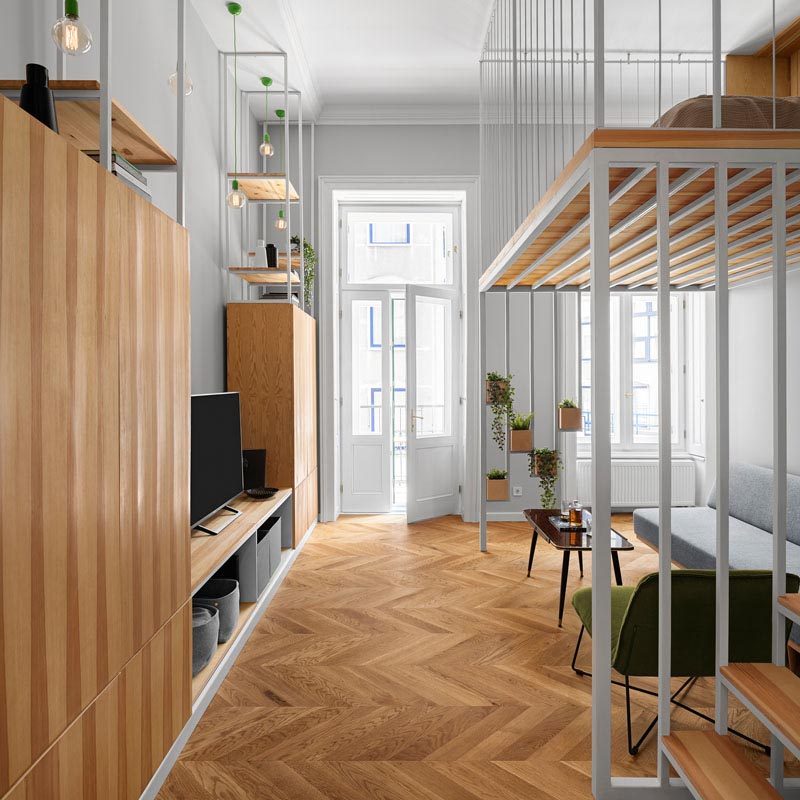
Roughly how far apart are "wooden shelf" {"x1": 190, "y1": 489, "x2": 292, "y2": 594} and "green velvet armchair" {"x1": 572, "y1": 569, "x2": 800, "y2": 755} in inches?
63.2

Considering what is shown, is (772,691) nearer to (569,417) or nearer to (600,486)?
(600,486)

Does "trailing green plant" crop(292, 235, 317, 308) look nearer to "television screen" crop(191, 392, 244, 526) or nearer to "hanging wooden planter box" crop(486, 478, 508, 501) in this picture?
"television screen" crop(191, 392, 244, 526)

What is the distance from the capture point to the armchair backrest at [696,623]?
2.16 meters

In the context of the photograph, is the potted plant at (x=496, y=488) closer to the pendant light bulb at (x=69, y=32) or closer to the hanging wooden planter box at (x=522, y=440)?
the hanging wooden planter box at (x=522, y=440)

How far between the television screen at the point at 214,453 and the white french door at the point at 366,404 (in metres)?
2.41

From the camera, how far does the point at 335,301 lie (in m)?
6.01

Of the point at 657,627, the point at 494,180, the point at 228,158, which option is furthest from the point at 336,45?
the point at 657,627

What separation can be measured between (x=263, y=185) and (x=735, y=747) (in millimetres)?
4214

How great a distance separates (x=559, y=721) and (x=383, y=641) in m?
1.06

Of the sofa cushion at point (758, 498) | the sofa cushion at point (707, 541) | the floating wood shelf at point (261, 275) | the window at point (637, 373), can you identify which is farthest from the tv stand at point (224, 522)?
the window at point (637, 373)

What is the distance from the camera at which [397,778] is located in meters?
2.17

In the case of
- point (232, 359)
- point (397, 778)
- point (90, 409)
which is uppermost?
point (232, 359)

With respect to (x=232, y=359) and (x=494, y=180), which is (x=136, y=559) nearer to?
(x=232, y=359)

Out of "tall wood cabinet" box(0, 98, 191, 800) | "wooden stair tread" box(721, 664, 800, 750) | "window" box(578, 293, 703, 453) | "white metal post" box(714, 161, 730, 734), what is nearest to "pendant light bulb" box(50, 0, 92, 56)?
"tall wood cabinet" box(0, 98, 191, 800)
